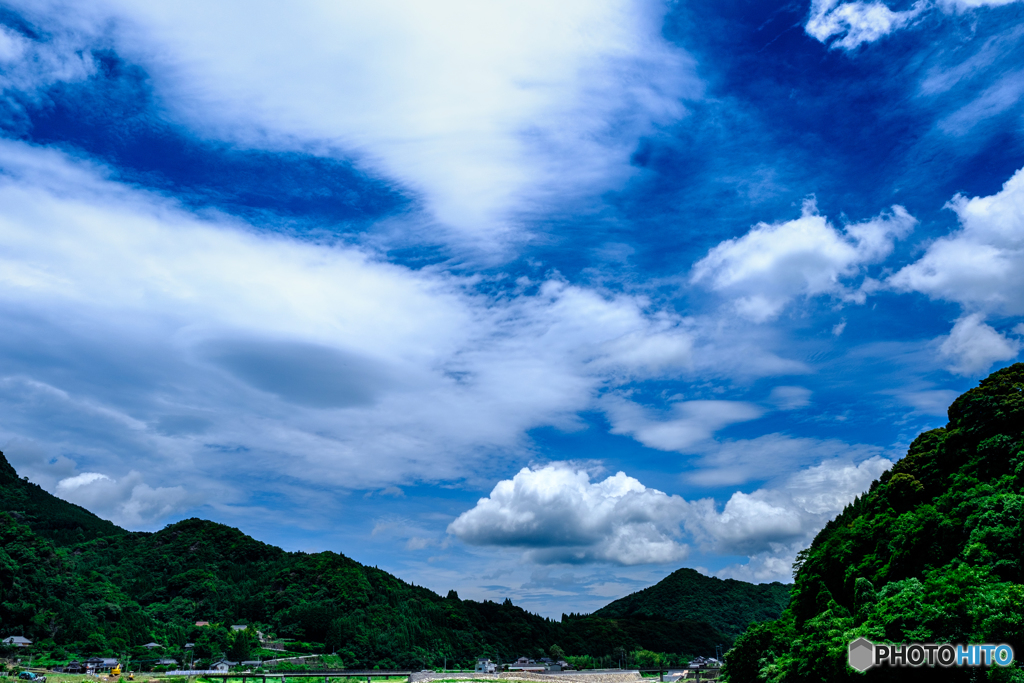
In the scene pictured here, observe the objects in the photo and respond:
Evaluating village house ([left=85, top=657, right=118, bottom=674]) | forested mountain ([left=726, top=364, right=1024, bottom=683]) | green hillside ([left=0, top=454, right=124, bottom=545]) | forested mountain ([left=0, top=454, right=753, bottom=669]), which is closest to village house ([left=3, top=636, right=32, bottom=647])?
forested mountain ([left=0, top=454, right=753, bottom=669])

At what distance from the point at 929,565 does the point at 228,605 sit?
121627mm

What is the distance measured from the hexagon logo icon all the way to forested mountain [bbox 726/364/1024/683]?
34 cm

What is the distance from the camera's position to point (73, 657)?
80.8m

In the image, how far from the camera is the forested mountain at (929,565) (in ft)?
82.9

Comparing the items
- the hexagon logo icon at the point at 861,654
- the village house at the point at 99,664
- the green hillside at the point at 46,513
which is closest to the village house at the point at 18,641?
the village house at the point at 99,664

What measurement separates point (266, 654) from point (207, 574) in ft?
133

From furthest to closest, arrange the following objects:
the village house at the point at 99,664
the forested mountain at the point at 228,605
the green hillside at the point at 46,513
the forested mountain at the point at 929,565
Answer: the green hillside at the point at 46,513 → the forested mountain at the point at 228,605 → the village house at the point at 99,664 → the forested mountain at the point at 929,565

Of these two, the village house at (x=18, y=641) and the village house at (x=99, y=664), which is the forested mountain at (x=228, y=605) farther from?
the village house at (x=99, y=664)

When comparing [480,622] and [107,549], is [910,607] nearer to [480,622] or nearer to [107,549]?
[480,622]

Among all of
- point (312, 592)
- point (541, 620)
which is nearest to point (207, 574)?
point (312, 592)

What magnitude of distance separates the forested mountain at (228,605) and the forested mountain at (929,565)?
80.3 meters

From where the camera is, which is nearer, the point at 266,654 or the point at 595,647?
the point at 266,654

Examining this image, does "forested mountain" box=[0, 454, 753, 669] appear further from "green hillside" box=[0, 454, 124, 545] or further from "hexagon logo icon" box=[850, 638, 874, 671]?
"hexagon logo icon" box=[850, 638, 874, 671]

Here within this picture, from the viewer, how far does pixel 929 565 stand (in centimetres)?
3350
